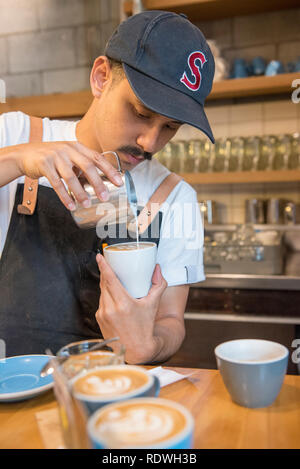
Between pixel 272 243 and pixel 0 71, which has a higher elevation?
pixel 0 71

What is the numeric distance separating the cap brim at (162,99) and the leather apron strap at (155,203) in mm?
348

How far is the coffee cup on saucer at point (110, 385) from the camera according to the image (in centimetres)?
59

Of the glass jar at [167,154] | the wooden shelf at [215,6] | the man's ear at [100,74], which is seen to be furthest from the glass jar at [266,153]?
the man's ear at [100,74]

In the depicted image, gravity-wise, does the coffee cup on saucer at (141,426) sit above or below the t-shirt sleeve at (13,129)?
below

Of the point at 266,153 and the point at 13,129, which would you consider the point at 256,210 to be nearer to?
A: the point at 266,153

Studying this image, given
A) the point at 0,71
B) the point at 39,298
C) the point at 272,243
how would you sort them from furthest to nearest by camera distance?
the point at 0,71
the point at 272,243
the point at 39,298

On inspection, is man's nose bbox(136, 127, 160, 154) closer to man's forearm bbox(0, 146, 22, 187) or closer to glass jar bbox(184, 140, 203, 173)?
man's forearm bbox(0, 146, 22, 187)

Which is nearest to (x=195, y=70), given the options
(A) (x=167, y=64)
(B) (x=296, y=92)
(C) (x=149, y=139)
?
(A) (x=167, y=64)

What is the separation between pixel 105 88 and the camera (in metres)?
1.27

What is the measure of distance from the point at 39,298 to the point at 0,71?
281 cm

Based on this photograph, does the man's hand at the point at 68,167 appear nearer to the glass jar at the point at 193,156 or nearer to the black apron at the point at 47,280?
the black apron at the point at 47,280

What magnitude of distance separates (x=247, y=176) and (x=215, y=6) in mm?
1088
